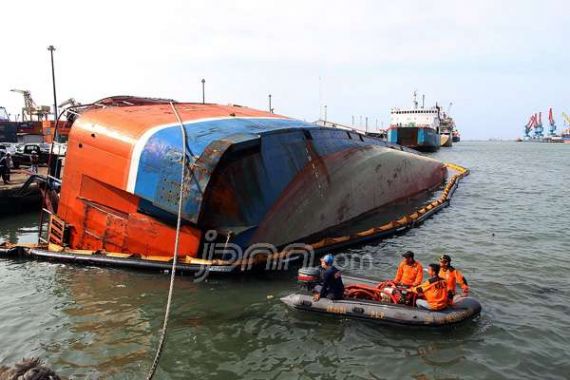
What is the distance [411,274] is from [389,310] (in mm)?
1444

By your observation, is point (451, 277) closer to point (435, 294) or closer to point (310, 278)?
point (435, 294)

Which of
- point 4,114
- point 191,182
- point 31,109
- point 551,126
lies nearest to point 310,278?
point 191,182

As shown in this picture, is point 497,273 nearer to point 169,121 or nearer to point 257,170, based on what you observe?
point 257,170

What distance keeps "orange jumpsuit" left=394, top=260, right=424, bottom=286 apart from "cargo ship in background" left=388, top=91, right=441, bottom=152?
48739 mm

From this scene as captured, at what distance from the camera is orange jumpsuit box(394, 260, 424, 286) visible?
1055 cm

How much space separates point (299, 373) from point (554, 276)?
8.55m

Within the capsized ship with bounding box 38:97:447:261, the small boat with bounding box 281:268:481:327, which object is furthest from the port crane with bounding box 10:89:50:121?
the small boat with bounding box 281:268:481:327

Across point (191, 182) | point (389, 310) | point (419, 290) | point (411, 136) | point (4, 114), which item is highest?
point (4, 114)

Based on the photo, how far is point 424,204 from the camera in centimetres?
2392

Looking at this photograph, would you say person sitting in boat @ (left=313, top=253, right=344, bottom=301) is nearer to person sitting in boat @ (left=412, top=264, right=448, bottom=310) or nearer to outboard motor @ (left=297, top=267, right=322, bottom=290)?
outboard motor @ (left=297, top=267, right=322, bottom=290)

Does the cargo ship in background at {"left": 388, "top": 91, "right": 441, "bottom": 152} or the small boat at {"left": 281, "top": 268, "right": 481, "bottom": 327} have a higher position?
the cargo ship in background at {"left": 388, "top": 91, "right": 441, "bottom": 152}

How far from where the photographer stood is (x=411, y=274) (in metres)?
10.6

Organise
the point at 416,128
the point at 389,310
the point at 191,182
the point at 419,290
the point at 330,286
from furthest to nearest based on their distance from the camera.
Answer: the point at 416,128 → the point at 191,182 → the point at 330,286 → the point at 419,290 → the point at 389,310

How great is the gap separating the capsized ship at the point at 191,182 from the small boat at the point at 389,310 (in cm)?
304
